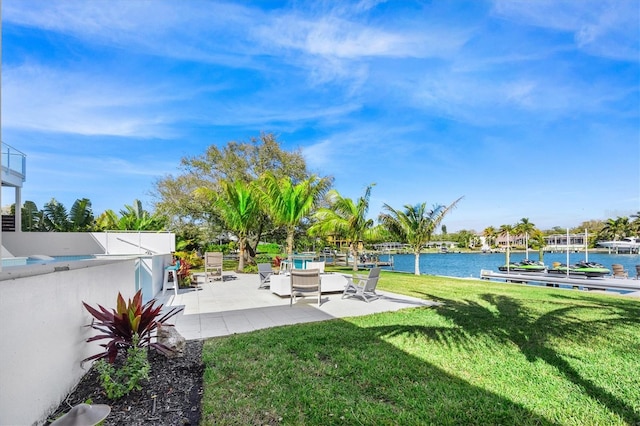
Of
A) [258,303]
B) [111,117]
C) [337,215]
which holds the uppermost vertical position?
[111,117]

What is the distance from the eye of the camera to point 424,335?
5.66m

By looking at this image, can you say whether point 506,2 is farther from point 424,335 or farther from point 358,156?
point 358,156

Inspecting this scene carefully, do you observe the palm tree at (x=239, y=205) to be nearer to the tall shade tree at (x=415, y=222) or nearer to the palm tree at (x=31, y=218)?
the tall shade tree at (x=415, y=222)

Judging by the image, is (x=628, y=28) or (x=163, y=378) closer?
(x=163, y=378)

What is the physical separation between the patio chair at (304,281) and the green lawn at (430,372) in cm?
165

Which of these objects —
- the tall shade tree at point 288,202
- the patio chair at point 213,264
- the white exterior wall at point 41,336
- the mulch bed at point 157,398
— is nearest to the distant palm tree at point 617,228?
the tall shade tree at point 288,202

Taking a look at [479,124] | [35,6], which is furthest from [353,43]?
[479,124]

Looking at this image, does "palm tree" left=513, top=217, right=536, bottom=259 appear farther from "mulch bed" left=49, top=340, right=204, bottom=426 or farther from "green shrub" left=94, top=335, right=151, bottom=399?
"green shrub" left=94, top=335, right=151, bottom=399

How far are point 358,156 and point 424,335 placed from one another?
2327 centimetres

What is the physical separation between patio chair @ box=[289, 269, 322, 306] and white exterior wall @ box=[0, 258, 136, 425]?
4696mm

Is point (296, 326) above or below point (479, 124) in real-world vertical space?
below

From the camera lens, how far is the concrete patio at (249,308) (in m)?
6.50

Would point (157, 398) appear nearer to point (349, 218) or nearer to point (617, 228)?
point (349, 218)

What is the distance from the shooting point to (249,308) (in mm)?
8133
